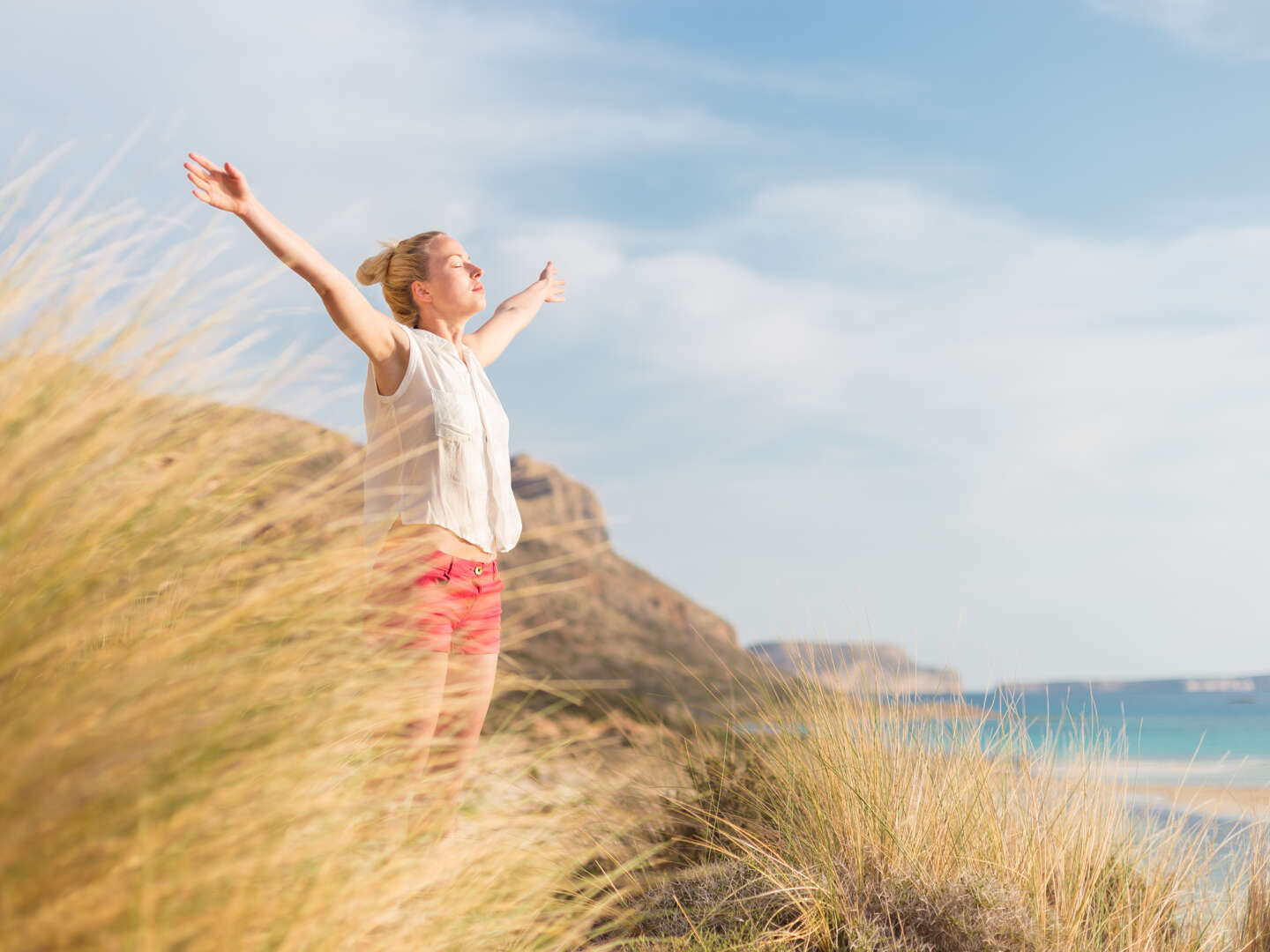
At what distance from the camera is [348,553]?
1896 mm

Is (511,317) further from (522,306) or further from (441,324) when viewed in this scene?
(441,324)

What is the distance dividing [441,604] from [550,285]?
5.81ft

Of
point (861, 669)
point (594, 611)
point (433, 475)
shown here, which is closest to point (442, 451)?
point (433, 475)

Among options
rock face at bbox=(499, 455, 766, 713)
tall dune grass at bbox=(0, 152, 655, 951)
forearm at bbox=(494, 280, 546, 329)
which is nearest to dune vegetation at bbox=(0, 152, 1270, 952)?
tall dune grass at bbox=(0, 152, 655, 951)

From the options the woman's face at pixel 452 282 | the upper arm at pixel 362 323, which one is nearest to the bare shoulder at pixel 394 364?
the upper arm at pixel 362 323

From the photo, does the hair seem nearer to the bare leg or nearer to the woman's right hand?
the woman's right hand

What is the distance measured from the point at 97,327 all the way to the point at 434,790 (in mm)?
1190

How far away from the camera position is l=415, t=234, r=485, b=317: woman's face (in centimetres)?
288

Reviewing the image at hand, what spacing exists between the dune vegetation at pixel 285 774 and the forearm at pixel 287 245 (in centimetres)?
22

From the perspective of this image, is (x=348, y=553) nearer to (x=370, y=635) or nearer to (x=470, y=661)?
(x=370, y=635)

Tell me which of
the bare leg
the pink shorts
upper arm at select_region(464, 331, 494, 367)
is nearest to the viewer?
the pink shorts

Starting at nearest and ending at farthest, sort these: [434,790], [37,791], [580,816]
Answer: [37,791], [434,790], [580,816]

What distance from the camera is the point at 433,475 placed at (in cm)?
256

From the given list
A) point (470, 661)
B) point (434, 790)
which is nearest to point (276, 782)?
point (434, 790)
